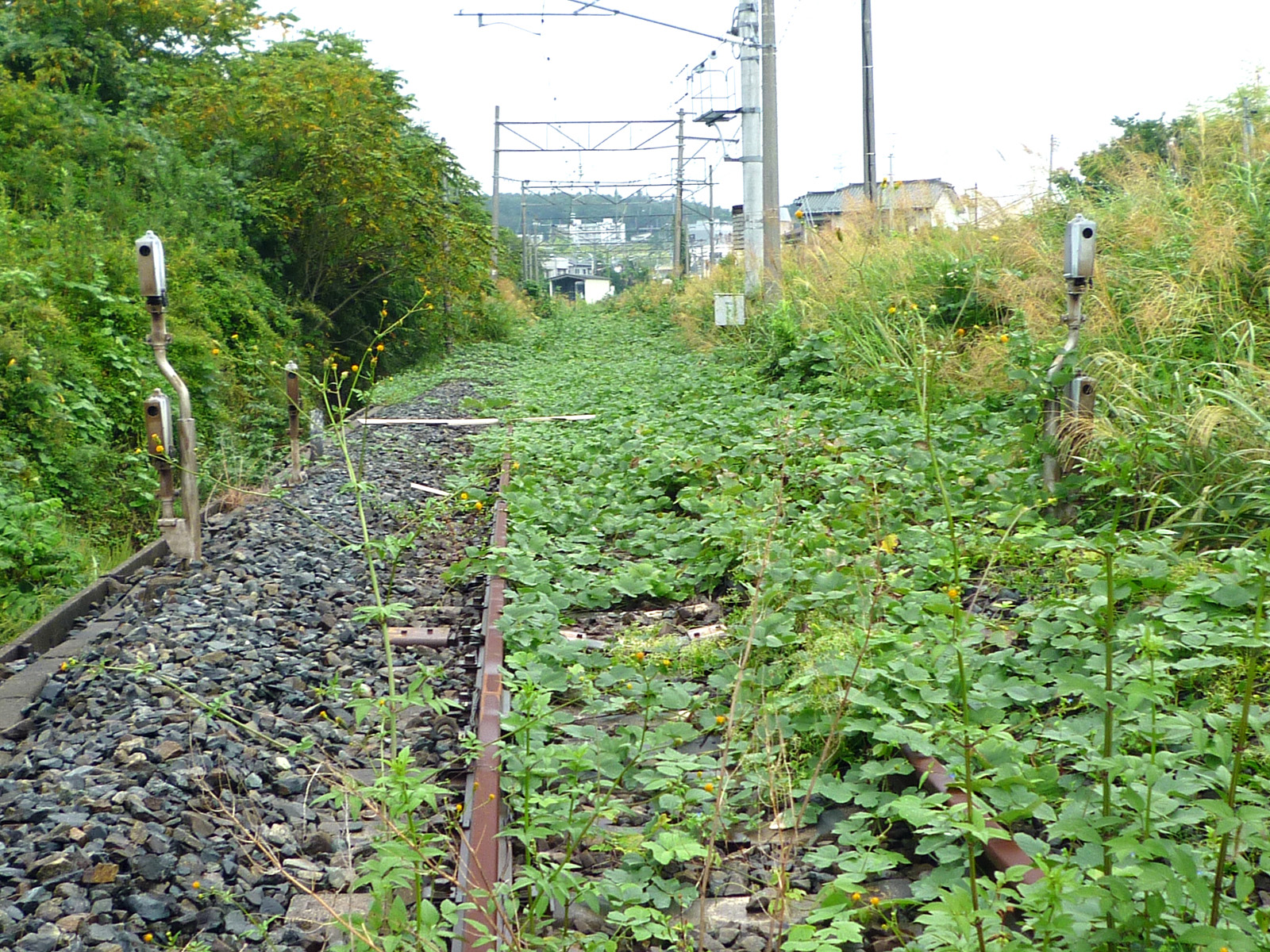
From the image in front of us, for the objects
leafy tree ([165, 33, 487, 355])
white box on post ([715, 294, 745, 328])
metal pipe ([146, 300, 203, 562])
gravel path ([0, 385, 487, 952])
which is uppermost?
leafy tree ([165, 33, 487, 355])

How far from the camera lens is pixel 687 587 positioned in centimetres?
523

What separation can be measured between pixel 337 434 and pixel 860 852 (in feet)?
9.37

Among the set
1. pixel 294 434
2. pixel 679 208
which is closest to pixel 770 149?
pixel 294 434

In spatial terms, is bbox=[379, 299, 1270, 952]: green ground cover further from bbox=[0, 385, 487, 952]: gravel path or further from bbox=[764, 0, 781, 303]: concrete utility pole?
bbox=[764, 0, 781, 303]: concrete utility pole

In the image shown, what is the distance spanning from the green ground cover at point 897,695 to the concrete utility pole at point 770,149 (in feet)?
25.2

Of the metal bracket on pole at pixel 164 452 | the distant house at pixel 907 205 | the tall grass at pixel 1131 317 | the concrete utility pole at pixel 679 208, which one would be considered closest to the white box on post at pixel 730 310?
the distant house at pixel 907 205

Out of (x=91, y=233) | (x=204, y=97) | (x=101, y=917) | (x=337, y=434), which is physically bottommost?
(x=101, y=917)

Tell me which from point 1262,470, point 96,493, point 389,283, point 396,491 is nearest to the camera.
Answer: point 1262,470

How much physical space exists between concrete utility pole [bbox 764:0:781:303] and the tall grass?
84.0 inches

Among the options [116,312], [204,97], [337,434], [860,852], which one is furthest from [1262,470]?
[204,97]

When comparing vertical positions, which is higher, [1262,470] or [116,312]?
[116,312]

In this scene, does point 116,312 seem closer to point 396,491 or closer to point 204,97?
point 396,491

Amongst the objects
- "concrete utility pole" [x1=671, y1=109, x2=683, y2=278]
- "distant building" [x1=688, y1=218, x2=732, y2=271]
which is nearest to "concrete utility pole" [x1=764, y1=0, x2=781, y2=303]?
"concrete utility pole" [x1=671, y1=109, x2=683, y2=278]

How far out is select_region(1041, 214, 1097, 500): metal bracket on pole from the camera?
5.40m
